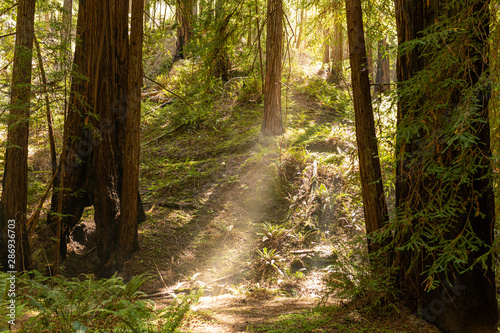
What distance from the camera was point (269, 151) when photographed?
8617 mm

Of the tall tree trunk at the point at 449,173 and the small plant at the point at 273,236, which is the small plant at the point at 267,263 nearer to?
the small plant at the point at 273,236

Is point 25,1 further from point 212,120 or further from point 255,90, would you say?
point 255,90

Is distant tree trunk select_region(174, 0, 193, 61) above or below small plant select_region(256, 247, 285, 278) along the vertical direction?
above

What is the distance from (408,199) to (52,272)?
Answer: 18.2 feet

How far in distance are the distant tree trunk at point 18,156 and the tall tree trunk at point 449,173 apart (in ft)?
15.4

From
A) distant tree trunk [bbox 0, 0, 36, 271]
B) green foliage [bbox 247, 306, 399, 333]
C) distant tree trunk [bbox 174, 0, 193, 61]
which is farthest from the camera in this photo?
distant tree trunk [bbox 174, 0, 193, 61]

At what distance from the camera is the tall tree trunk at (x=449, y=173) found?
268 cm

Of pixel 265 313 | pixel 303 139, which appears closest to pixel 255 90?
pixel 303 139

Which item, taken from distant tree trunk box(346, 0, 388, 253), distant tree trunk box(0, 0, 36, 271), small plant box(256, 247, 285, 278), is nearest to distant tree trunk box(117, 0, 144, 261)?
distant tree trunk box(0, 0, 36, 271)

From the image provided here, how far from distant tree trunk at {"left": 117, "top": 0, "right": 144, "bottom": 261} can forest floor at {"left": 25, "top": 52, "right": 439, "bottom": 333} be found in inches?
21.1

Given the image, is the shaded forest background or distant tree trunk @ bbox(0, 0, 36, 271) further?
distant tree trunk @ bbox(0, 0, 36, 271)

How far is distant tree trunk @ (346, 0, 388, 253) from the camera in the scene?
12.4 feet

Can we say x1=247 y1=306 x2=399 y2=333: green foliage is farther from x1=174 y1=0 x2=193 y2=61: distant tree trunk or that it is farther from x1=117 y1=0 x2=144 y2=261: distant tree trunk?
x1=174 y1=0 x2=193 y2=61: distant tree trunk

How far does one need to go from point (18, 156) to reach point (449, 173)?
17.4 ft
